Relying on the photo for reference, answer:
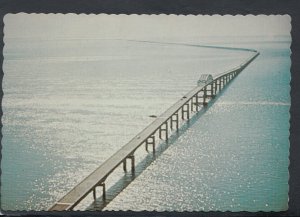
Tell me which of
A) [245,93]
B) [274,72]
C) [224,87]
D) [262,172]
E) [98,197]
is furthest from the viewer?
[224,87]

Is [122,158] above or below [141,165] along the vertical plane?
above

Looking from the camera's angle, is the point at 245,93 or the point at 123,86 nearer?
the point at 123,86

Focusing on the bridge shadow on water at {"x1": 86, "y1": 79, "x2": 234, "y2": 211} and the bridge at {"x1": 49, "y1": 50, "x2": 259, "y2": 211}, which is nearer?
the bridge at {"x1": 49, "y1": 50, "x2": 259, "y2": 211}

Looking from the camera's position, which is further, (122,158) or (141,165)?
(141,165)

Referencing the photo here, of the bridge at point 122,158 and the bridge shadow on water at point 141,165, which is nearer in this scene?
the bridge at point 122,158

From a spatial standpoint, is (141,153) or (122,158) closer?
(122,158)
